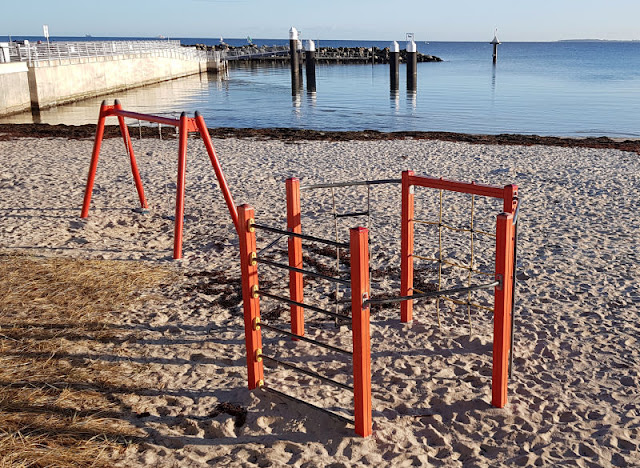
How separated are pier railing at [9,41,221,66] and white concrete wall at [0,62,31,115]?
0.82 meters

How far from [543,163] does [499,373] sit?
392 inches

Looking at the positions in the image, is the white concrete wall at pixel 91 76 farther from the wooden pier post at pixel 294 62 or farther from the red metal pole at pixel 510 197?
the red metal pole at pixel 510 197

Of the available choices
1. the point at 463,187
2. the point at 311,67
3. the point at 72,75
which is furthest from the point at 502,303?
the point at 311,67

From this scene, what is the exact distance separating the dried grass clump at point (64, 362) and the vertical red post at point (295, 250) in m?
1.36

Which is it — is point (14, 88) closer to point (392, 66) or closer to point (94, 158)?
point (94, 158)

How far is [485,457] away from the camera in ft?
12.9

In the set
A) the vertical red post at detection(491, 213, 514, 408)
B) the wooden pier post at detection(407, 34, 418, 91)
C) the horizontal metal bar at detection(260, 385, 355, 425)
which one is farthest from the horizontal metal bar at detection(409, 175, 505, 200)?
the wooden pier post at detection(407, 34, 418, 91)

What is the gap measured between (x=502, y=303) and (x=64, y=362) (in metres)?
3.35

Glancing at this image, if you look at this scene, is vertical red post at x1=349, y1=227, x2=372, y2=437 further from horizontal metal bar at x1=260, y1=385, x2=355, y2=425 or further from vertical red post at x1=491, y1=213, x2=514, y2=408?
vertical red post at x1=491, y1=213, x2=514, y2=408

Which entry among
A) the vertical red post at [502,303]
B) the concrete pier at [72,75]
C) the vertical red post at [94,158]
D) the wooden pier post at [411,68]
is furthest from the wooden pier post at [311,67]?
the vertical red post at [502,303]

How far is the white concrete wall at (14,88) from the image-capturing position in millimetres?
24859

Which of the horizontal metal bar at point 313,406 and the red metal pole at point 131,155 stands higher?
the red metal pole at point 131,155

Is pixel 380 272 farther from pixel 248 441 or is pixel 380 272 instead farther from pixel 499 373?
pixel 248 441

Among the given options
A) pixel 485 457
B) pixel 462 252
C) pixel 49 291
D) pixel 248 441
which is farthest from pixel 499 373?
pixel 49 291
